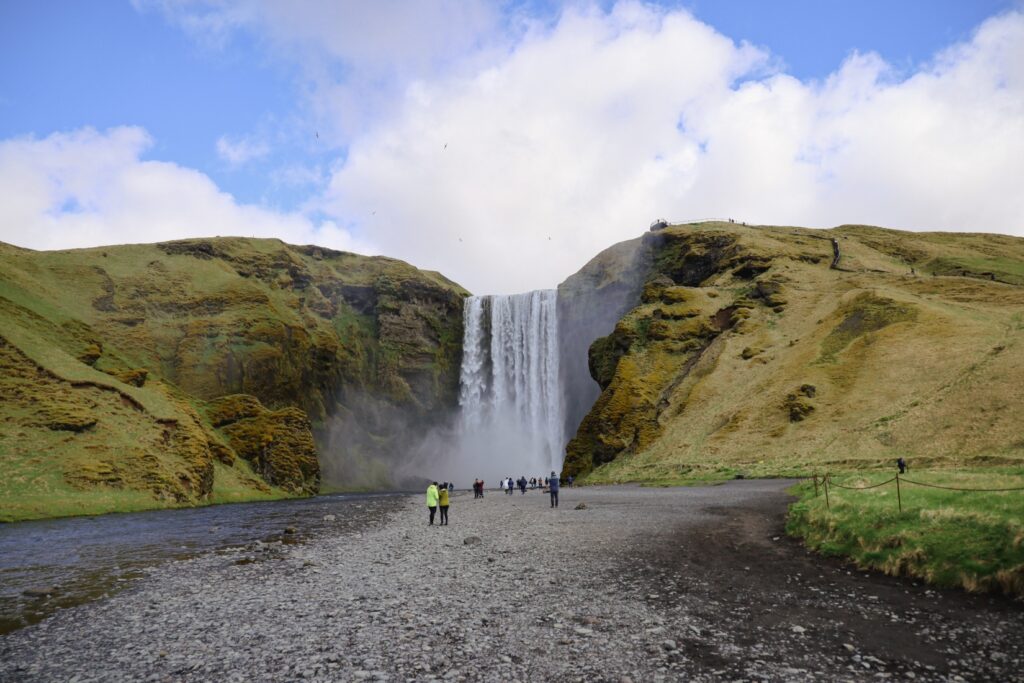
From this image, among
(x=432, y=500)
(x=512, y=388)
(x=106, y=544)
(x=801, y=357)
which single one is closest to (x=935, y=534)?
(x=432, y=500)

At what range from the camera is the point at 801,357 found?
59625 millimetres

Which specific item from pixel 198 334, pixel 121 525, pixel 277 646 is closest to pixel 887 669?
pixel 277 646

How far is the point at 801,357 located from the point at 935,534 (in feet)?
165

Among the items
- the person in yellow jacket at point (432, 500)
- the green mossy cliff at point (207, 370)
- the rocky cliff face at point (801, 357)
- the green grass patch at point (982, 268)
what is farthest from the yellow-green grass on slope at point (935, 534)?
the green grass patch at point (982, 268)

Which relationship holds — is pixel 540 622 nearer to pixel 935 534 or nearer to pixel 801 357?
pixel 935 534

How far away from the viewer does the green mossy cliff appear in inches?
1658

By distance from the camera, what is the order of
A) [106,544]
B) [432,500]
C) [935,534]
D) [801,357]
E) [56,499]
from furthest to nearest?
[801,357], [56,499], [432,500], [106,544], [935,534]

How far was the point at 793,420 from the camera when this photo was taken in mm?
51125

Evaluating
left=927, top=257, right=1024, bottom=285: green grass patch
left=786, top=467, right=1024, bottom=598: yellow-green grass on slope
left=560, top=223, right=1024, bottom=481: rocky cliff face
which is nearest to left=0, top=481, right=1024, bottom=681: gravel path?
left=786, top=467, right=1024, bottom=598: yellow-green grass on slope

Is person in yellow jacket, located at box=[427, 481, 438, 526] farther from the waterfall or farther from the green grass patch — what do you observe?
the green grass patch

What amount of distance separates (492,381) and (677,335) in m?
37.1

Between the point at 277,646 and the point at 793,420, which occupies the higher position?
the point at 793,420

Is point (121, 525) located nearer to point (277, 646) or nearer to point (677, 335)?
point (277, 646)

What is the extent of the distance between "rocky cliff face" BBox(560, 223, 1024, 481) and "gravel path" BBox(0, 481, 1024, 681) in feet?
88.9
